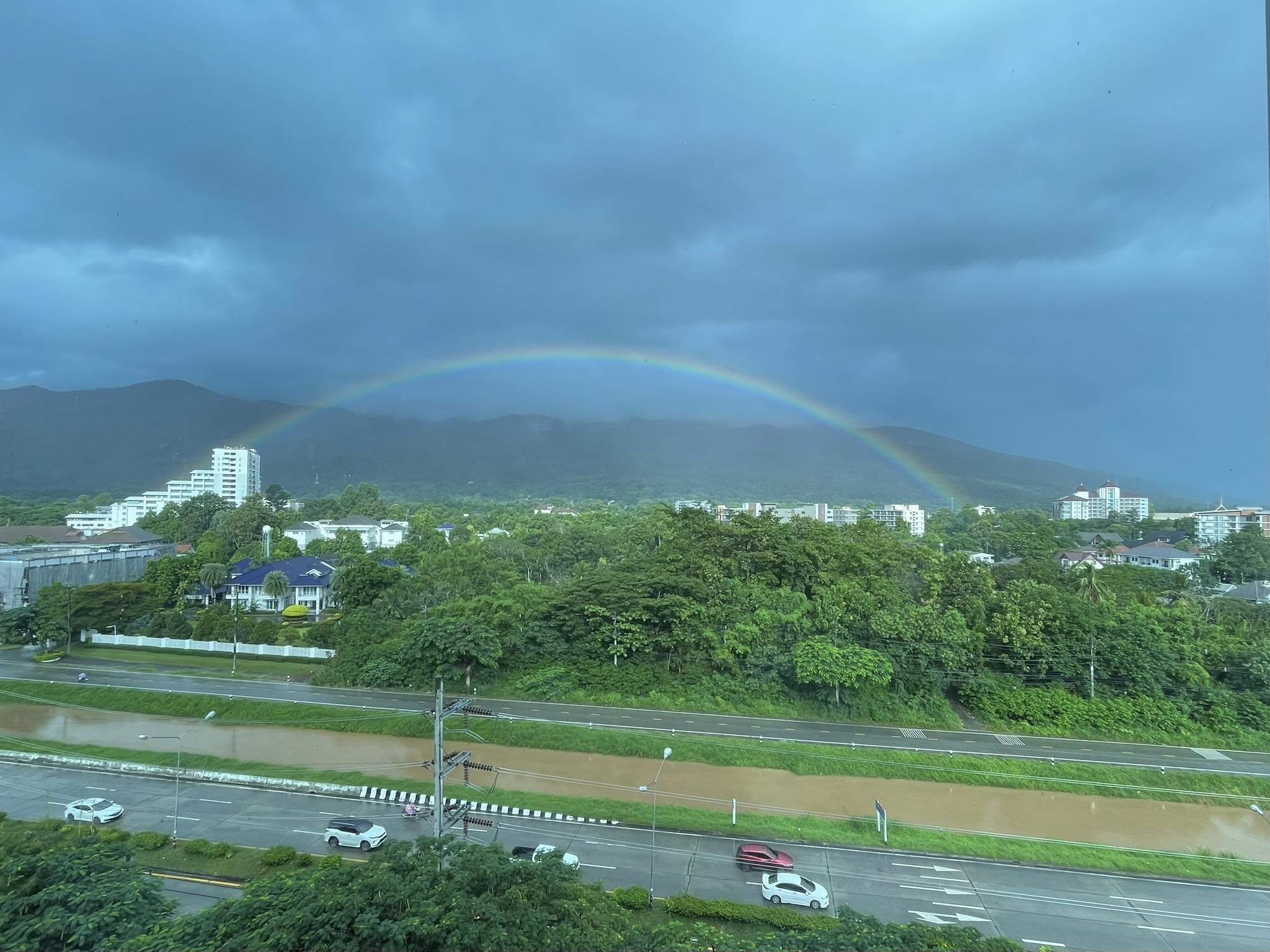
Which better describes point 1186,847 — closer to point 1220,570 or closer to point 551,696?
point 551,696

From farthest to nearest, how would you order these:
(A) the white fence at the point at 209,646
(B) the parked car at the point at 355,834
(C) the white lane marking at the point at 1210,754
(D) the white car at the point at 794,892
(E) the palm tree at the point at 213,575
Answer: (E) the palm tree at the point at 213,575 → (A) the white fence at the point at 209,646 → (C) the white lane marking at the point at 1210,754 → (B) the parked car at the point at 355,834 → (D) the white car at the point at 794,892

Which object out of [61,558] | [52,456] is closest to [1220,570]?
[61,558]

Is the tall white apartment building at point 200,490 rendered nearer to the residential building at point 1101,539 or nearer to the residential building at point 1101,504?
the residential building at point 1101,539

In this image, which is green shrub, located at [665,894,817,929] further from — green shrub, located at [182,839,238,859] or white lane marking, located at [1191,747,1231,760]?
white lane marking, located at [1191,747,1231,760]

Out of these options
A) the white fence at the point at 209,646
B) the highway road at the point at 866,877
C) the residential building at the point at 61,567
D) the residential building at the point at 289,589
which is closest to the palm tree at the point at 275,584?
the residential building at the point at 289,589

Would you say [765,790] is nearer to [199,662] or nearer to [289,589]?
[199,662]

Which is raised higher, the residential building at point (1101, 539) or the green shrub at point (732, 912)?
the residential building at point (1101, 539)
